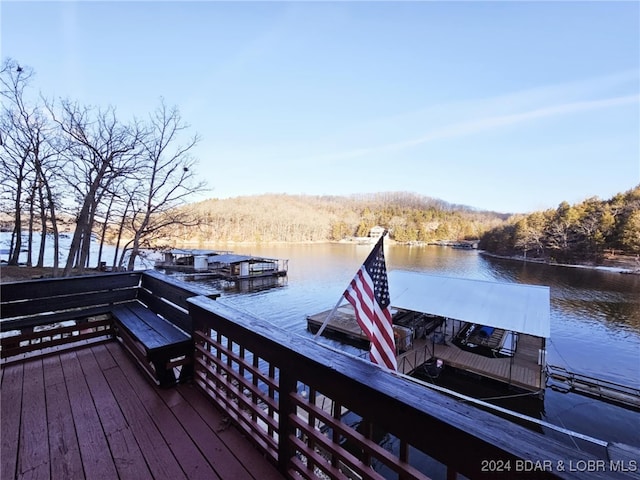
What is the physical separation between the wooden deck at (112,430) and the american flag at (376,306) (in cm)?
106

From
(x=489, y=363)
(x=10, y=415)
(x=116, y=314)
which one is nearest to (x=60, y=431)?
(x=10, y=415)

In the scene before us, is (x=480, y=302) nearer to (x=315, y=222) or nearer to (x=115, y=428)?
(x=115, y=428)

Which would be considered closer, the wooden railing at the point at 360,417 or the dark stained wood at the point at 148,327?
the wooden railing at the point at 360,417

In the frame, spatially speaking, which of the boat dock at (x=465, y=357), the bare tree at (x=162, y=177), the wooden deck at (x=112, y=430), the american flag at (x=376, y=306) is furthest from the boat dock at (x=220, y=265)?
the american flag at (x=376, y=306)

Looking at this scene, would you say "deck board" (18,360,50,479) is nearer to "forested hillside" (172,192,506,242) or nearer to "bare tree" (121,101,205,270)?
"bare tree" (121,101,205,270)

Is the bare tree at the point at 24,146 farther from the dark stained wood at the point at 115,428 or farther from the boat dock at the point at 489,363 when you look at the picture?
the boat dock at the point at 489,363

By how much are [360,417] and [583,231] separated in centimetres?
5069

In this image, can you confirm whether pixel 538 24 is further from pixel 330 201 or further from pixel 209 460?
pixel 330 201

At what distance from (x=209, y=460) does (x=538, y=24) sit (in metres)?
17.4

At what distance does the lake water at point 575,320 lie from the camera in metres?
8.45

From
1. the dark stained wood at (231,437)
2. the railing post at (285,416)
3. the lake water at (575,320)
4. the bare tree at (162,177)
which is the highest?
the bare tree at (162,177)

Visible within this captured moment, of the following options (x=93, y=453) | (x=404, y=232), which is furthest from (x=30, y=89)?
(x=404, y=232)

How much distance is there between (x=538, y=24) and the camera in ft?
39.0

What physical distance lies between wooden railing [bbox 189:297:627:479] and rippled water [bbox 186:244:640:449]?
535 mm
